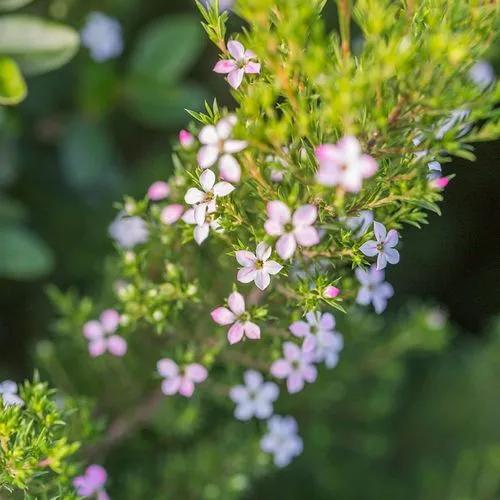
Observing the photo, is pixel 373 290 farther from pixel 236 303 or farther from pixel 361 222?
pixel 236 303

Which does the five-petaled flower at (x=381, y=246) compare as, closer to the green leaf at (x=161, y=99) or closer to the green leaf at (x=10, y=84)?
the green leaf at (x=10, y=84)

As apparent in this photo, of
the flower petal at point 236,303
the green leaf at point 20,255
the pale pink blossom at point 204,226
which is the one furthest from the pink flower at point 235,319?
the green leaf at point 20,255

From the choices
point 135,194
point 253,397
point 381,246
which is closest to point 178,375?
point 253,397

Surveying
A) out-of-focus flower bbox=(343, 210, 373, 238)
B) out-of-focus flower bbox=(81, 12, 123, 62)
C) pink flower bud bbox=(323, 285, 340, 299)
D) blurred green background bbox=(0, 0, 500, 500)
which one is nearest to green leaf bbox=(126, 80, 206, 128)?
blurred green background bbox=(0, 0, 500, 500)

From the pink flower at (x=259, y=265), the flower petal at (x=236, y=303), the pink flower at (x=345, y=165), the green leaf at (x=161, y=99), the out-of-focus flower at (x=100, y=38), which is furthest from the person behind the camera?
the green leaf at (x=161, y=99)

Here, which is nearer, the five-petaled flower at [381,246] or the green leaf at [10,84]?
the five-petaled flower at [381,246]

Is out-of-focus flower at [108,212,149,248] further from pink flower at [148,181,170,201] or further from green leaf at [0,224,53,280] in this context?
pink flower at [148,181,170,201]
